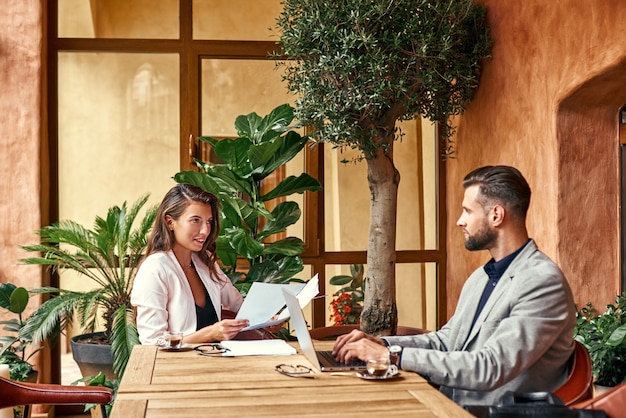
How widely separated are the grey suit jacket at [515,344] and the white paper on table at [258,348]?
1.86ft

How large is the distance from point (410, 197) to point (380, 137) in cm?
129

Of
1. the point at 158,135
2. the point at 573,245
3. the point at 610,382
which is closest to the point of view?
the point at 610,382

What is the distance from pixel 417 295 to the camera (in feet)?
21.3

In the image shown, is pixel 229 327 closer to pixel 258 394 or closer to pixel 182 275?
pixel 182 275

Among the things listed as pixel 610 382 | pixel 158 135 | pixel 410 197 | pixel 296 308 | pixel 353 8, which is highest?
pixel 353 8

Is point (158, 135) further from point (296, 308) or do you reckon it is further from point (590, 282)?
point (296, 308)

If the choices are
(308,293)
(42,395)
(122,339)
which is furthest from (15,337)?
(308,293)

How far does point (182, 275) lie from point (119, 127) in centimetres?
275

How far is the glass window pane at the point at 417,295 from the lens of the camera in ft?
21.2

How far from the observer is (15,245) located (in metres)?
5.78

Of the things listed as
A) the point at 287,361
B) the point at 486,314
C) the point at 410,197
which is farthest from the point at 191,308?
the point at 410,197

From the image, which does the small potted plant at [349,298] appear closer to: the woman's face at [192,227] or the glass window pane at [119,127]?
the glass window pane at [119,127]

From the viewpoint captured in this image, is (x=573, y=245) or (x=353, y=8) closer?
(x=573, y=245)

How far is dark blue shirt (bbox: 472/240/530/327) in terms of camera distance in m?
2.83
